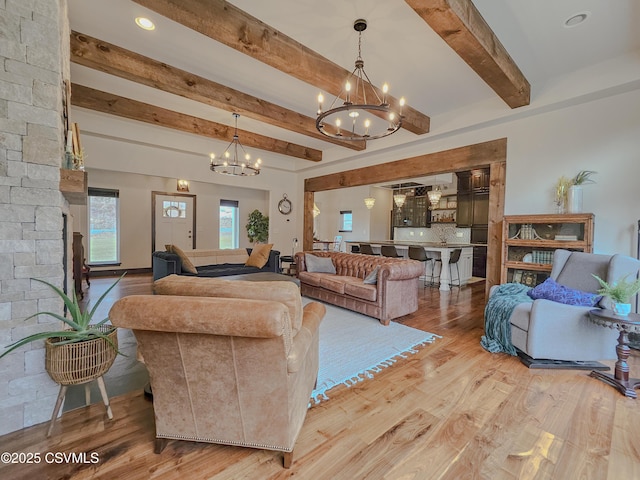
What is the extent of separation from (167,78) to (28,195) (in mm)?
2378

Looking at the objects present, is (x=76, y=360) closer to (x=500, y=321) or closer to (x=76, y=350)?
Result: (x=76, y=350)

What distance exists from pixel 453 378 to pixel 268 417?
5.53 ft

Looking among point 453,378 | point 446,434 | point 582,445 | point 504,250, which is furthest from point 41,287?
point 504,250

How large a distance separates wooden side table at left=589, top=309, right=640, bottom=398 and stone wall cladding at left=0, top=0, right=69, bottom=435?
12.7ft

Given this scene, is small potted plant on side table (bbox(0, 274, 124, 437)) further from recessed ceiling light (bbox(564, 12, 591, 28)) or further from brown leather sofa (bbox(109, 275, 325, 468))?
recessed ceiling light (bbox(564, 12, 591, 28))

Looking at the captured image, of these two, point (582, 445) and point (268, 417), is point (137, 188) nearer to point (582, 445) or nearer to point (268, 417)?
point (268, 417)

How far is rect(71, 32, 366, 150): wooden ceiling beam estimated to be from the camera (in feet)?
9.63

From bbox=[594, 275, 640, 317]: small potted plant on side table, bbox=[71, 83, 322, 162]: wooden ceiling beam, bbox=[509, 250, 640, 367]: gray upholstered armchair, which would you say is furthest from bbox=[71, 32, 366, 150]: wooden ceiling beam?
bbox=[594, 275, 640, 317]: small potted plant on side table

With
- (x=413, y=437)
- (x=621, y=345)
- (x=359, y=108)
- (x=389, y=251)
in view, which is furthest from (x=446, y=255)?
(x=413, y=437)

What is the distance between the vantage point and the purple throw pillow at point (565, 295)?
260cm

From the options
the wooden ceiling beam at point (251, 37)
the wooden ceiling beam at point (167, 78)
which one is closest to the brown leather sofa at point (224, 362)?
the wooden ceiling beam at point (251, 37)

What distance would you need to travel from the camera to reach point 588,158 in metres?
3.41

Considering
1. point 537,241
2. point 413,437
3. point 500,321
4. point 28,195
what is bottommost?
point 413,437

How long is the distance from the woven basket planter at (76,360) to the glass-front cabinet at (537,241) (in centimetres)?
435
